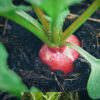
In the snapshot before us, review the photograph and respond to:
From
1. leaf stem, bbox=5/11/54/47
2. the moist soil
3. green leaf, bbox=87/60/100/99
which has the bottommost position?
the moist soil

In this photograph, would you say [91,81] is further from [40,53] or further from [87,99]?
[40,53]

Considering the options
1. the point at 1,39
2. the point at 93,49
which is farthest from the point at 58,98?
the point at 1,39

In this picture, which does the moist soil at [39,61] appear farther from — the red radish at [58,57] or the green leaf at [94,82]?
the green leaf at [94,82]

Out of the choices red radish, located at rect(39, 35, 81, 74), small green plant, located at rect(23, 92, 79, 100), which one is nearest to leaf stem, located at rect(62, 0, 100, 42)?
red radish, located at rect(39, 35, 81, 74)

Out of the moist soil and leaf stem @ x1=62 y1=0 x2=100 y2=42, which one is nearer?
leaf stem @ x1=62 y1=0 x2=100 y2=42

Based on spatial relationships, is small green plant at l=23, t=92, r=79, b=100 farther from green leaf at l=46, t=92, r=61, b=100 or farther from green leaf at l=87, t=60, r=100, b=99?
green leaf at l=87, t=60, r=100, b=99

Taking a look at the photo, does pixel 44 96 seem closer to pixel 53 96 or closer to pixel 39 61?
pixel 53 96
